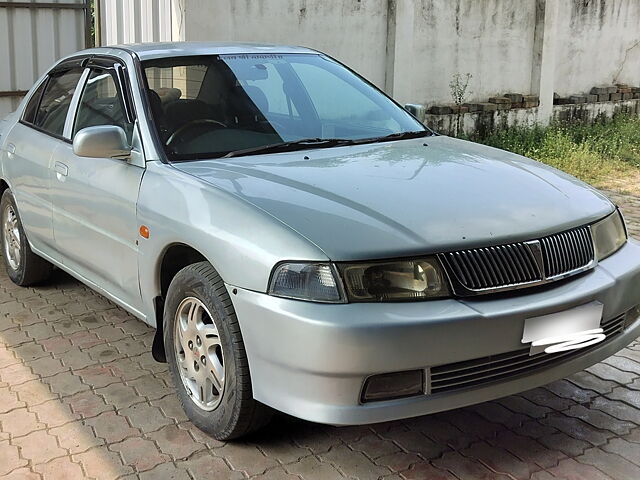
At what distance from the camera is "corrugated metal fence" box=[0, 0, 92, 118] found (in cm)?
826

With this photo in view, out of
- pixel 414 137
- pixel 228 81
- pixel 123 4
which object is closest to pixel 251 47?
pixel 228 81

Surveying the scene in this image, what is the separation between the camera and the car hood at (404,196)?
2900 mm

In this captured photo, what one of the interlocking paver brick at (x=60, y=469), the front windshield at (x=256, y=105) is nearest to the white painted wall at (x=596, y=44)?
the front windshield at (x=256, y=105)

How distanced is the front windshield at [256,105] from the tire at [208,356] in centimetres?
71

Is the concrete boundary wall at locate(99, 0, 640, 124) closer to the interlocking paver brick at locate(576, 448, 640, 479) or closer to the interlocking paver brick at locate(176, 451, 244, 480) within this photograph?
the interlocking paver brick at locate(176, 451, 244, 480)

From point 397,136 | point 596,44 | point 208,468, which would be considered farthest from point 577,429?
point 596,44

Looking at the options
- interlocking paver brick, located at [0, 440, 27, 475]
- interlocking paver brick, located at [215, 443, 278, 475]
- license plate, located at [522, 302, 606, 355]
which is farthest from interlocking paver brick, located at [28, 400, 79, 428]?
license plate, located at [522, 302, 606, 355]

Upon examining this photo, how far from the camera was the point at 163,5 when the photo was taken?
25.7ft

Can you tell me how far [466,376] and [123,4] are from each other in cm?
669

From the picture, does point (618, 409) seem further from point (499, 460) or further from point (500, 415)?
point (499, 460)

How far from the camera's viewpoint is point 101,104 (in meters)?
4.43

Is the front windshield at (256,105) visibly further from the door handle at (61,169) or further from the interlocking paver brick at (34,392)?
the interlocking paver brick at (34,392)

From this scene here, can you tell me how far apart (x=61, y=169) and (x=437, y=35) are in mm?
6763

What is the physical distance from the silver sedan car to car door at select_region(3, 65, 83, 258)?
135 millimetres
